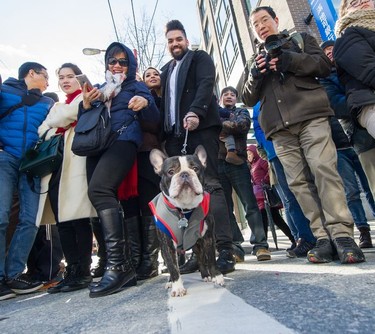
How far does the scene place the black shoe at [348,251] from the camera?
2.30 m

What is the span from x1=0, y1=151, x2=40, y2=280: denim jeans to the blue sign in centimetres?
673

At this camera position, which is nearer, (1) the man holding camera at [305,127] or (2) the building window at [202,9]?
(1) the man holding camera at [305,127]

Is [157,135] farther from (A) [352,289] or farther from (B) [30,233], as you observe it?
(A) [352,289]

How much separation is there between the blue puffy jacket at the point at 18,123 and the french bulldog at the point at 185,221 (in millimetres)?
1950

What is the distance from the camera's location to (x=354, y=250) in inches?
92.4

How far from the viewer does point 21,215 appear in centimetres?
342

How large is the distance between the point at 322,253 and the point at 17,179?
3.18 meters

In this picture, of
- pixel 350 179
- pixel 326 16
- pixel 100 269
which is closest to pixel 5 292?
pixel 100 269

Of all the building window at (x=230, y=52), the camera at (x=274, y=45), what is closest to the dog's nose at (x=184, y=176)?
the camera at (x=274, y=45)

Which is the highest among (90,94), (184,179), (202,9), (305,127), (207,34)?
(202,9)

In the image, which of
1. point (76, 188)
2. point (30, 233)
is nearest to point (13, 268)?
point (30, 233)

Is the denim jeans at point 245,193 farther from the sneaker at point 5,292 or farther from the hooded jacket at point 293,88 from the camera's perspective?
the sneaker at point 5,292

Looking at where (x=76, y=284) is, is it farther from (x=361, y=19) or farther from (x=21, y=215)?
(x=361, y=19)

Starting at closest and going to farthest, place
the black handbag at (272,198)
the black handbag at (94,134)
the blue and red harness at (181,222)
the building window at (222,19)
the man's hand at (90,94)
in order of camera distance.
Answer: the blue and red harness at (181,222)
the black handbag at (94,134)
the man's hand at (90,94)
the black handbag at (272,198)
the building window at (222,19)
